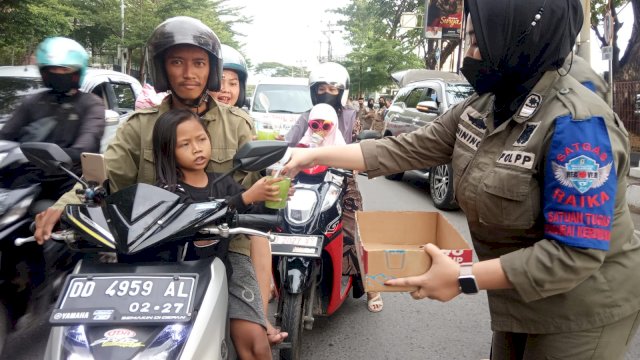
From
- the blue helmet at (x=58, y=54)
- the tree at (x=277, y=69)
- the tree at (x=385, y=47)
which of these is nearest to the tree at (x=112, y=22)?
the tree at (x=385, y=47)

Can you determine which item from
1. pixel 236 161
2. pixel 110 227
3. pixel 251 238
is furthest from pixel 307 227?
pixel 110 227

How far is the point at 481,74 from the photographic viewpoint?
5.13 feet

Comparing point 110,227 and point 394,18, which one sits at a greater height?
point 394,18

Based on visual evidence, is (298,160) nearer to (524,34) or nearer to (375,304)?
(524,34)

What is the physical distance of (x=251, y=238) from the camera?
234 cm

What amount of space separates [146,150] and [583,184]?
1.71 meters

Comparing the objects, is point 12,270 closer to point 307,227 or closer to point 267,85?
point 307,227

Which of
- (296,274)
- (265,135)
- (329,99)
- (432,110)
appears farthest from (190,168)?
(432,110)

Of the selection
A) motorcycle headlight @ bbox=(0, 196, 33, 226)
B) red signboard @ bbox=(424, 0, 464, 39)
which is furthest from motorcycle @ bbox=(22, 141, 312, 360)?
red signboard @ bbox=(424, 0, 464, 39)

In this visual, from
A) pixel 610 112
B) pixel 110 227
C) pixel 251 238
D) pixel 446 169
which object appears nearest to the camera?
pixel 610 112

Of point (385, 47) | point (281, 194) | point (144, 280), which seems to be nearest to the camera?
point (144, 280)

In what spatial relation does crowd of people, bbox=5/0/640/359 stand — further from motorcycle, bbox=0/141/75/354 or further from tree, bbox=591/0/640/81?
tree, bbox=591/0/640/81

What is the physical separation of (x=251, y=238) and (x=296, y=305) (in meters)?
0.60

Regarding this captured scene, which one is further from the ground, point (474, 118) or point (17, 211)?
point (474, 118)
